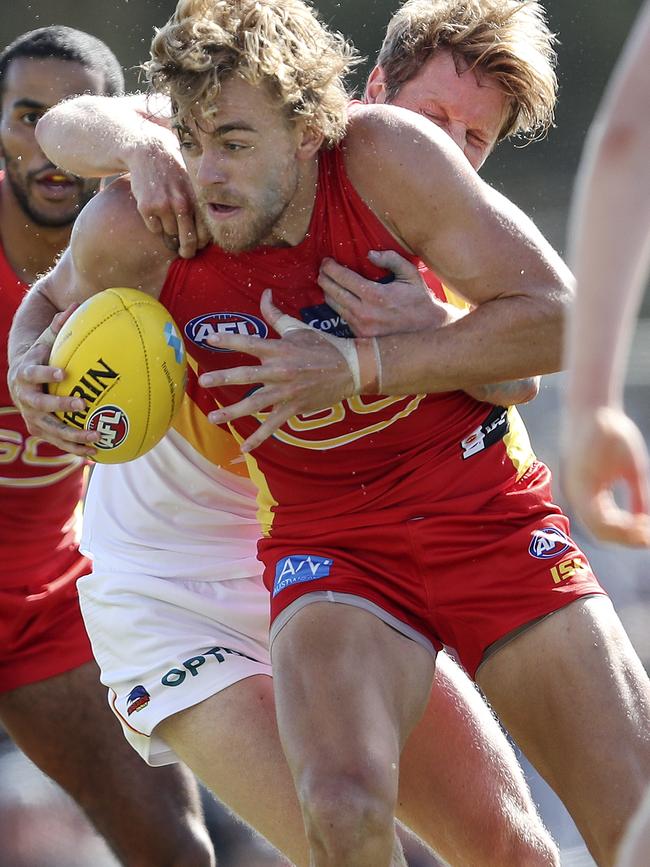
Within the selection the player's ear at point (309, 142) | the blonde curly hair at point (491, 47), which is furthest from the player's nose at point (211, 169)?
the blonde curly hair at point (491, 47)

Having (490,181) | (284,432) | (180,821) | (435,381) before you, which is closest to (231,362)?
(284,432)

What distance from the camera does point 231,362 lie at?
362cm

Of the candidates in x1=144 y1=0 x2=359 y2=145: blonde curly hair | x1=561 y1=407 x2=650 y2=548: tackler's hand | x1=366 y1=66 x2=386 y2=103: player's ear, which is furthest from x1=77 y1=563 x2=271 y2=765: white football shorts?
x1=561 y1=407 x2=650 y2=548: tackler's hand

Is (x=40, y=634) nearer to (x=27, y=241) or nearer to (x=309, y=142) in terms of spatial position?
(x=27, y=241)

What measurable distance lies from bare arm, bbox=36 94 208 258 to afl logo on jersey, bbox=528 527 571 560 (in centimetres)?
116

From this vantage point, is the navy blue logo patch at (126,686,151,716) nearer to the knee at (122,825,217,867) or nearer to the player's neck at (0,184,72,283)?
the knee at (122,825,217,867)

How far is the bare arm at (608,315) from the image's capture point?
1.92m

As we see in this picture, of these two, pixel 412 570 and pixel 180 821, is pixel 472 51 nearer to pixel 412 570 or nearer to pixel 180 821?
pixel 412 570

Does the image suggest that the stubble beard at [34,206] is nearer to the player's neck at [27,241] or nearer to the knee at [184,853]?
the player's neck at [27,241]

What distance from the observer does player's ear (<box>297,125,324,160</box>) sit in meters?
3.49

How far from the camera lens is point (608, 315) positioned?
1.96 meters

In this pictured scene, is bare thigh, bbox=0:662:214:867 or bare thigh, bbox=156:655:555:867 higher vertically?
bare thigh, bbox=156:655:555:867

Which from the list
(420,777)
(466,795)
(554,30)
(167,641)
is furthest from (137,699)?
(554,30)

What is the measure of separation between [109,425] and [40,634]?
1725 mm
